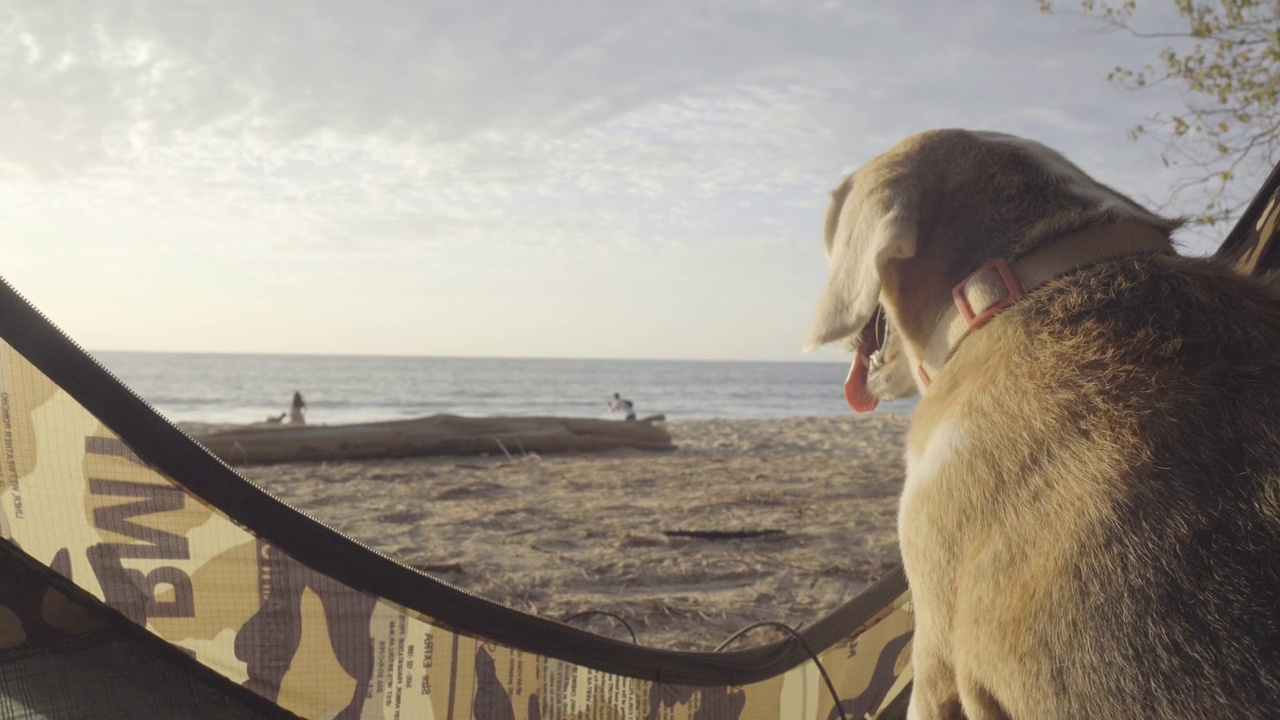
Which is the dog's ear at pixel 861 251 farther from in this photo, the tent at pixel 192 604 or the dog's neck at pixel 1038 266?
the tent at pixel 192 604

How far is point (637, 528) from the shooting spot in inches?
235

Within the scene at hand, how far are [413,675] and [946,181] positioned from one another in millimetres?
1999

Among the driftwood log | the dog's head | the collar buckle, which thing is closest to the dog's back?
the collar buckle

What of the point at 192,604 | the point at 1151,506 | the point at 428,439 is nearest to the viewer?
the point at 1151,506

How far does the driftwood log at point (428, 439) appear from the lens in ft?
30.5

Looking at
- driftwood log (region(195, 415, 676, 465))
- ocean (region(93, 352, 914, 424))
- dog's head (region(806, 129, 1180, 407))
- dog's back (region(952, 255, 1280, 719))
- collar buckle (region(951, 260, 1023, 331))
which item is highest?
dog's head (region(806, 129, 1180, 407))

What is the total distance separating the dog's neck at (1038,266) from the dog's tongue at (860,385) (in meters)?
0.60

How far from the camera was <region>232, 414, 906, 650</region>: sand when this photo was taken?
4.30 meters

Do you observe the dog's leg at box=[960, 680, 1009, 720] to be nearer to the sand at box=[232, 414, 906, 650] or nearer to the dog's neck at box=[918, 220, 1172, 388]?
the dog's neck at box=[918, 220, 1172, 388]

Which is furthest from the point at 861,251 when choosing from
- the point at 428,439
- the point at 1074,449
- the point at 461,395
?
the point at 461,395

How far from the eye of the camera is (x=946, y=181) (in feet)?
7.79

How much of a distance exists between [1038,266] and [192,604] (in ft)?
7.44

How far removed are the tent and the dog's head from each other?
4.21 feet

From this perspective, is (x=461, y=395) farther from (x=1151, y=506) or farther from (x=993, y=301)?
(x=1151, y=506)
